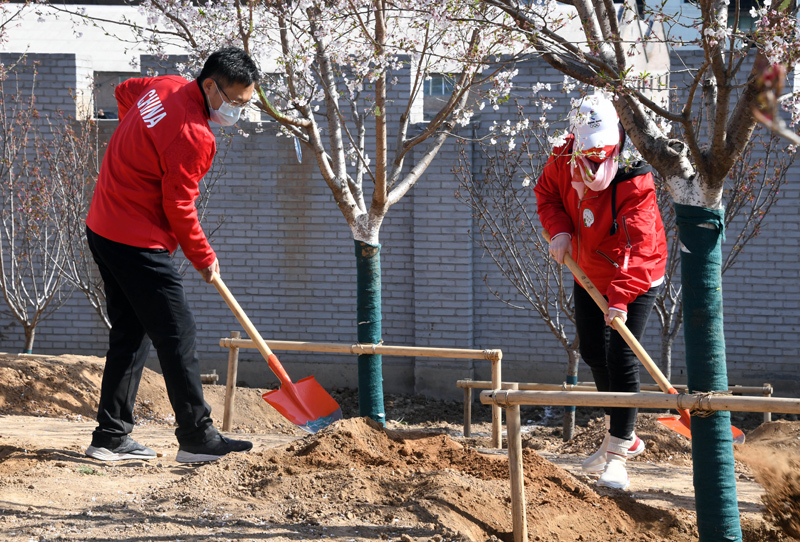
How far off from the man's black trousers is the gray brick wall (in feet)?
13.9

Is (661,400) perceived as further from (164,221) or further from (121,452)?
(121,452)

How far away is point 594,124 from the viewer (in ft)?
10.7

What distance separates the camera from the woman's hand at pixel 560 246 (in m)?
3.60

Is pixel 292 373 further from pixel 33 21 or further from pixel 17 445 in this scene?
pixel 33 21

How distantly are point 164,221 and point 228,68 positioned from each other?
74 centimetres

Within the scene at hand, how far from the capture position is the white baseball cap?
3.21 metres

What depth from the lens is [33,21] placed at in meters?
13.2

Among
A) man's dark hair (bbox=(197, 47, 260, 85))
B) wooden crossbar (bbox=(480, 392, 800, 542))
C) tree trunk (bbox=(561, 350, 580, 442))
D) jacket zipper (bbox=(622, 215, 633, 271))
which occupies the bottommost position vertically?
tree trunk (bbox=(561, 350, 580, 442))

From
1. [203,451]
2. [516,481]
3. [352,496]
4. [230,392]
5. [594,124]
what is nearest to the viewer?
[516,481]

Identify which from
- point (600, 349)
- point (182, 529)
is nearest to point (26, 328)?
point (182, 529)

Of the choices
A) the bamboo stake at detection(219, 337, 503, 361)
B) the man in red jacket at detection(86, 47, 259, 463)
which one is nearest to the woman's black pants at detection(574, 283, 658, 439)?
the bamboo stake at detection(219, 337, 503, 361)

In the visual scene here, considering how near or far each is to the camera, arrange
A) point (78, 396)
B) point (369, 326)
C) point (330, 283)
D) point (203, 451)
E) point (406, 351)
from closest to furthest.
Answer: point (203, 451)
point (406, 351)
point (369, 326)
point (78, 396)
point (330, 283)

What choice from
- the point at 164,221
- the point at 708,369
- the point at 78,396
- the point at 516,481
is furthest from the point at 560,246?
the point at 78,396

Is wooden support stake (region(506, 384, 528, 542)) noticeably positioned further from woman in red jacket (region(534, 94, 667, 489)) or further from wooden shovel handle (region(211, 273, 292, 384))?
wooden shovel handle (region(211, 273, 292, 384))
